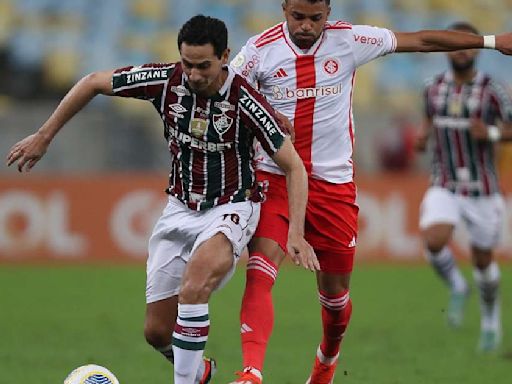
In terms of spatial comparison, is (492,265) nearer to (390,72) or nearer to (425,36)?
(425,36)

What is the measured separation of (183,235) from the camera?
264 inches

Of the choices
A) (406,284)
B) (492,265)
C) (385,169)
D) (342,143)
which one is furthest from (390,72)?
(342,143)

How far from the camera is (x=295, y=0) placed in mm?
6918

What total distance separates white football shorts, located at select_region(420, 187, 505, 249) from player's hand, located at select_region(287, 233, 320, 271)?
4998mm

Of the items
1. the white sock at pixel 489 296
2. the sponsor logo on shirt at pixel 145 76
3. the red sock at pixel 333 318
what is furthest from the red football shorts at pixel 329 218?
the white sock at pixel 489 296

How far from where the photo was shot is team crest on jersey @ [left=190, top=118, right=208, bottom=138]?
650cm

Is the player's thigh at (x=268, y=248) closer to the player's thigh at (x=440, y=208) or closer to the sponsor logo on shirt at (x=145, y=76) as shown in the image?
the sponsor logo on shirt at (x=145, y=76)

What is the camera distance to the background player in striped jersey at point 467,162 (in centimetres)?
1096

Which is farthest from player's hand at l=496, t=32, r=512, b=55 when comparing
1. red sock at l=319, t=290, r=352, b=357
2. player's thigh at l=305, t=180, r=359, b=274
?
red sock at l=319, t=290, r=352, b=357

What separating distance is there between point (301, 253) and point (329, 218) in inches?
48.9

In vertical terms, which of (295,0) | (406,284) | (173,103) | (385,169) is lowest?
(406,284)

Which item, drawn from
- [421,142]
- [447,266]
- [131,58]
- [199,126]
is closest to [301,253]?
[199,126]

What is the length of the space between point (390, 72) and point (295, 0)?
15.3 m

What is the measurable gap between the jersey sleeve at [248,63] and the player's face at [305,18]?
10.1 inches
